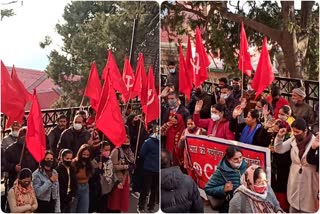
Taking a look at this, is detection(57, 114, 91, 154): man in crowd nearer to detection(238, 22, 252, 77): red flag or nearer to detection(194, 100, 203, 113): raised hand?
detection(194, 100, 203, 113): raised hand

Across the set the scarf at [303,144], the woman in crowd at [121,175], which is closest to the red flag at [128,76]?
the woman in crowd at [121,175]

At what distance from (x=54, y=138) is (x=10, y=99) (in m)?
0.30

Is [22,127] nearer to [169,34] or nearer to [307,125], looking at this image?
[169,34]

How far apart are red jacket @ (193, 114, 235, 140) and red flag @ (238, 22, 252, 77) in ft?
0.91

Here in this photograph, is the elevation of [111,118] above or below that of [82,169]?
above

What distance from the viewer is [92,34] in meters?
2.54

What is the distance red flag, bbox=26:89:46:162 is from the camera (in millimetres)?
2533

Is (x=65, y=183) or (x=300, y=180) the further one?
(x=65, y=183)

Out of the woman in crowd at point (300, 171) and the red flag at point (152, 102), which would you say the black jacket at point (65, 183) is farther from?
the woman in crowd at point (300, 171)

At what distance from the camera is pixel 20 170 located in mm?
2564

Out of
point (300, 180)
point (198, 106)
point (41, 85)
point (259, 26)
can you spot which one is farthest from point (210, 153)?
point (41, 85)

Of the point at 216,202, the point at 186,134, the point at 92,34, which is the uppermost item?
the point at 92,34

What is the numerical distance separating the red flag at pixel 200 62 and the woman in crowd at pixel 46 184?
0.86 m

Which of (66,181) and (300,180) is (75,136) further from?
(300,180)
